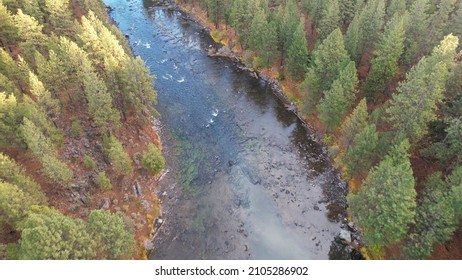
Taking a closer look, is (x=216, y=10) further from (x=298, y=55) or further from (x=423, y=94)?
(x=423, y=94)

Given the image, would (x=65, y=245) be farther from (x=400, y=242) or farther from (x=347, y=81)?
(x=347, y=81)

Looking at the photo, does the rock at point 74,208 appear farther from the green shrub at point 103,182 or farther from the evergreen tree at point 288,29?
the evergreen tree at point 288,29

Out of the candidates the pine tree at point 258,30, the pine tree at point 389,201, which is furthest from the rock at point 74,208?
the pine tree at point 258,30

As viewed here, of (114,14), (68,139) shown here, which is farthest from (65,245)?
(114,14)

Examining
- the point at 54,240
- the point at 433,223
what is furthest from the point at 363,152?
the point at 54,240

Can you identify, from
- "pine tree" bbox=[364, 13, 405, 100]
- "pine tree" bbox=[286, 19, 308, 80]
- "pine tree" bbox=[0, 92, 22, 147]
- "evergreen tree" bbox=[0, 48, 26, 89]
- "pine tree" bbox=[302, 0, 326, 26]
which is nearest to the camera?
"pine tree" bbox=[0, 92, 22, 147]

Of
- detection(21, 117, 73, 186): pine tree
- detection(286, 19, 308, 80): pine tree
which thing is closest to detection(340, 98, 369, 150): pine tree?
detection(286, 19, 308, 80): pine tree

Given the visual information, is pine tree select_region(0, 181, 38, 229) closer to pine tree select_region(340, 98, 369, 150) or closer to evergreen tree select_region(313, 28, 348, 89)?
pine tree select_region(340, 98, 369, 150)
